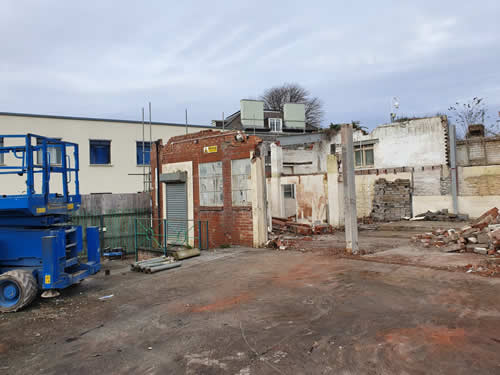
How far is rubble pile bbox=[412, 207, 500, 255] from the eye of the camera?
9.01 m

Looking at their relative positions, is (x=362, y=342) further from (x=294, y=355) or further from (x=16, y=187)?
(x=16, y=187)

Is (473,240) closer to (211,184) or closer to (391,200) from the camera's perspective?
(211,184)

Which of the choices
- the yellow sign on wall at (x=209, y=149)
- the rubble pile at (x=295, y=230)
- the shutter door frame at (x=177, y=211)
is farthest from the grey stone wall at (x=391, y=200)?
the yellow sign on wall at (x=209, y=149)

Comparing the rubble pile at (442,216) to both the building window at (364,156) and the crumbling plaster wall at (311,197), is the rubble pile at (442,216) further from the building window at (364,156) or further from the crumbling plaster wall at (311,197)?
the crumbling plaster wall at (311,197)

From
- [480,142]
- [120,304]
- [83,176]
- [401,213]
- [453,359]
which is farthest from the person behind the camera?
[83,176]

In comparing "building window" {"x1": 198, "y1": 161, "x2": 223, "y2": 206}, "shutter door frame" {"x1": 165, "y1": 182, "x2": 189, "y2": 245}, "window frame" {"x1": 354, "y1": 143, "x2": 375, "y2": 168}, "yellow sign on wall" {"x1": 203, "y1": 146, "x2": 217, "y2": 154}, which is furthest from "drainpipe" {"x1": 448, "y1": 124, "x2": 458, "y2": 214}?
"shutter door frame" {"x1": 165, "y1": 182, "x2": 189, "y2": 245}

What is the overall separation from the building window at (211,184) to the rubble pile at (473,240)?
7096mm

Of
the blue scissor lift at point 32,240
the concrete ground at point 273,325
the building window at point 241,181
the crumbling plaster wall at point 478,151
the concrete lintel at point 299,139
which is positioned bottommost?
the concrete ground at point 273,325

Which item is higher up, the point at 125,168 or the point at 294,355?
the point at 125,168

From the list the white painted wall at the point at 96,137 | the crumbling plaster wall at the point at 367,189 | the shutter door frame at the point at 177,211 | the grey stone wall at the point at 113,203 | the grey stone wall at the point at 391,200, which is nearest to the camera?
the shutter door frame at the point at 177,211

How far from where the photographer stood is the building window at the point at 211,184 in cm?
1344

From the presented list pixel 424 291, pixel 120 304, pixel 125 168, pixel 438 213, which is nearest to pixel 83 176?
pixel 125 168

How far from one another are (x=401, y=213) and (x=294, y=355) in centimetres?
1782

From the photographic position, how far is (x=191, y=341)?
4867mm
